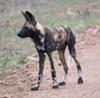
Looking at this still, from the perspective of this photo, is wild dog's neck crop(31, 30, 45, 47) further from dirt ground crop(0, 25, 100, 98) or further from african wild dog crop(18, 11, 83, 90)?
dirt ground crop(0, 25, 100, 98)

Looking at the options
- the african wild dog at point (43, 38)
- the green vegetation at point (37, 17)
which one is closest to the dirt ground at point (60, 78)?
the african wild dog at point (43, 38)

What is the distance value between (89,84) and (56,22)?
26.9ft

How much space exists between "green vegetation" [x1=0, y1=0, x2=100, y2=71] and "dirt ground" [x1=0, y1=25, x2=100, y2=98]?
0.51 m

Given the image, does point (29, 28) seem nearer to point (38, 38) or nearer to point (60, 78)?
point (38, 38)

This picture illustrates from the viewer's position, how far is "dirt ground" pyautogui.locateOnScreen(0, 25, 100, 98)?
9.67 m

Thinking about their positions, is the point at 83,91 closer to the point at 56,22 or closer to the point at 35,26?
the point at 35,26

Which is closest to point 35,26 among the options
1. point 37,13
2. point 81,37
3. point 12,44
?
point 12,44

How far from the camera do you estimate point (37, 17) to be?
2019 cm

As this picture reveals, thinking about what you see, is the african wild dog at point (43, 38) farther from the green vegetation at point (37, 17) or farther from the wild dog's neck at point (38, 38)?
the green vegetation at point (37, 17)

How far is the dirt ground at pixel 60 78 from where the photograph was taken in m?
9.67

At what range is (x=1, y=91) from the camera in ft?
34.2

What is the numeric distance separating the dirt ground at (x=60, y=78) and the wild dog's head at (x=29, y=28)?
0.98 metres

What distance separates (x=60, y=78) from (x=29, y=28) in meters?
1.58

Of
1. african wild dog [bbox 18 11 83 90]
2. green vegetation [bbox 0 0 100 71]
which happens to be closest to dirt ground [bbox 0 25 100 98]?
african wild dog [bbox 18 11 83 90]
